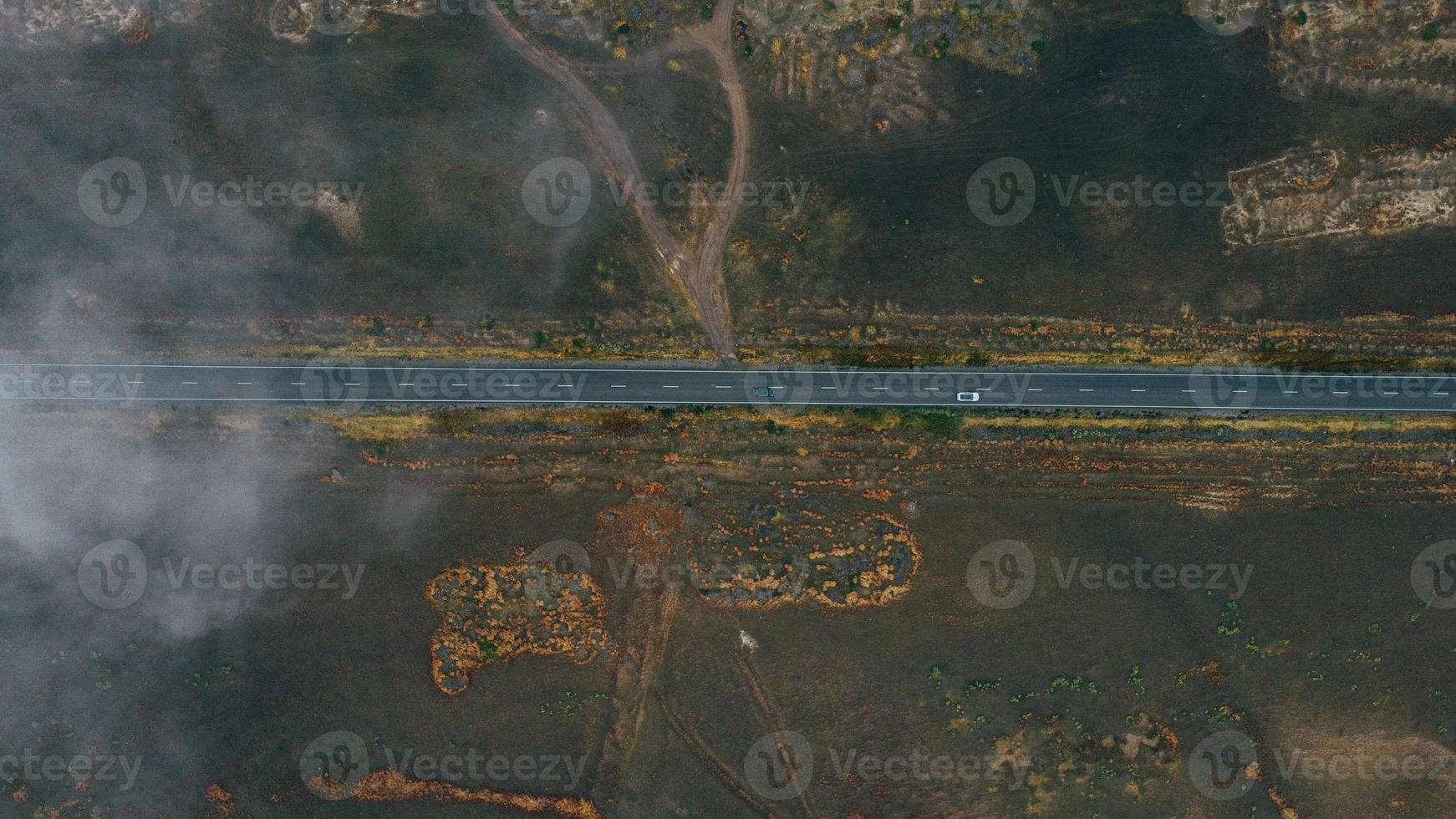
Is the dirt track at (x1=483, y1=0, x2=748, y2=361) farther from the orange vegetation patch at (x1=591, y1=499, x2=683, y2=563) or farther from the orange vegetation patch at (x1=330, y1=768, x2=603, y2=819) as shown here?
the orange vegetation patch at (x1=330, y1=768, x2=603, y2=819)

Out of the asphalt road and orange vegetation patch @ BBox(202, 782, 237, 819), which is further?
the asphalt road

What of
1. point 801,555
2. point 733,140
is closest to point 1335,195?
point 733,140

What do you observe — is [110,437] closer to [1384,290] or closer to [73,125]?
[73,125]

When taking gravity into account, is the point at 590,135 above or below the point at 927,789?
above

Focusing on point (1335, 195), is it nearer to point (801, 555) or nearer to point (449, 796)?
point (801, 555)

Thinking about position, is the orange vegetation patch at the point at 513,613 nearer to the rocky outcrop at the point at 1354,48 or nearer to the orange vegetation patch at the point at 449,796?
the orange vegetation patch at the point at 449,796

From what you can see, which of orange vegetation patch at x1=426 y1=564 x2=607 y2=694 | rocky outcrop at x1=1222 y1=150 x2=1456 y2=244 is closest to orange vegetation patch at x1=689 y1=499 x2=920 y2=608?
orange vegetation patch at x1=426 y1=564 x2=607 y2=694

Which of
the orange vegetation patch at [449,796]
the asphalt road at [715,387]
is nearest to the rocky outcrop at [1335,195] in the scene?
the asphalt road at [715,387]

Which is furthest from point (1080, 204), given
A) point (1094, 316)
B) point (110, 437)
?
point (110, 437)
